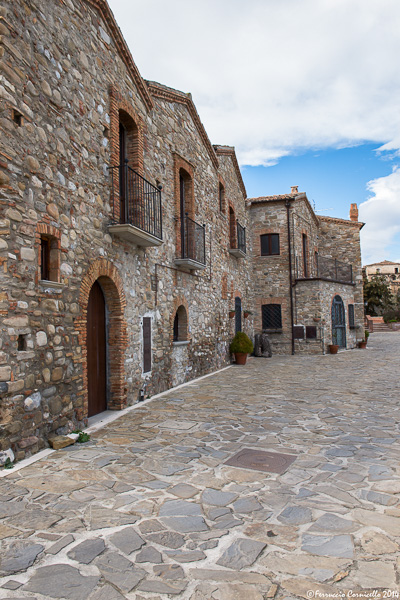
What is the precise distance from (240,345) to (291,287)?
511cm

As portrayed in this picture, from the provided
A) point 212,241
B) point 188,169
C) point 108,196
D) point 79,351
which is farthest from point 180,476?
point 212,241

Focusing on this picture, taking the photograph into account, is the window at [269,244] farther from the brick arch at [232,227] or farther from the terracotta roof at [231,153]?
the brick arch at [232,227]

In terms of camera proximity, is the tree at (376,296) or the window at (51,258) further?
the tree at (376,296)

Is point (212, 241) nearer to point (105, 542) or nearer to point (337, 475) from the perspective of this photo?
point (337, 475)

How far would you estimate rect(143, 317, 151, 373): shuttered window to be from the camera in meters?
8.03

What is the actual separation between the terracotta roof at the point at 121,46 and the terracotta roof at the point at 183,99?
732mm

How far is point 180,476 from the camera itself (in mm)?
4133

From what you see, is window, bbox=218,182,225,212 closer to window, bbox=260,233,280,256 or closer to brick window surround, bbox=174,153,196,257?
brick window surround, bbox=174,153,196,257

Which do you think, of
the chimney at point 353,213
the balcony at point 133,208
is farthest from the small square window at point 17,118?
the chimney at point 353,213

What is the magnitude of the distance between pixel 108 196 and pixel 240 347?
8.70m

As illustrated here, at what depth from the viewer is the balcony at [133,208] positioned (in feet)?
22.7

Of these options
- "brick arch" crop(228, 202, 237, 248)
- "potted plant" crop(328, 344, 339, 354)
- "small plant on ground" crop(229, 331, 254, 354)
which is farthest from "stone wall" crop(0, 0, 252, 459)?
"potted plant" crop(328, 344, 339, 354)

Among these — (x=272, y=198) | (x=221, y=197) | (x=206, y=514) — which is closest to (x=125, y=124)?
(x=221, y=197)

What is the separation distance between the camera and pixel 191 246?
10.6 m
